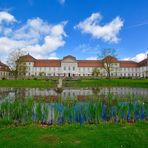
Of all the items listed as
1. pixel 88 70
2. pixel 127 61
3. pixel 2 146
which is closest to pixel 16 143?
pixel 2 146

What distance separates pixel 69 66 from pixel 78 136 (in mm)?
106534

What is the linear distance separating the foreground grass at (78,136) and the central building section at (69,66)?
344 feet

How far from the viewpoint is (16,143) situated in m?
6.59

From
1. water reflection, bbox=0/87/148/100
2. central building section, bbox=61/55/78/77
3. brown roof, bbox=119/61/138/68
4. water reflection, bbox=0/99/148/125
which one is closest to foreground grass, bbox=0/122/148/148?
water reflection, bbox=0/99/148/125

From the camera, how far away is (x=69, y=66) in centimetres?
11375

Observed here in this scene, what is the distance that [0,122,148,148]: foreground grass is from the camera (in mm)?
6570

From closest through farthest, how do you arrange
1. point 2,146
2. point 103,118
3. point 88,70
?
point 2,146
point 103,118
point 88,70

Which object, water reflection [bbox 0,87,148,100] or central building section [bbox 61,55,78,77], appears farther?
central building section [bbox 61,55,78,77]

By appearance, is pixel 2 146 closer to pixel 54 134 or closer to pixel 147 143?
pixel 54 134

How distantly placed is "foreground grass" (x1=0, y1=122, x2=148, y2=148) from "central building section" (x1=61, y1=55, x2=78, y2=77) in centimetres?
10475

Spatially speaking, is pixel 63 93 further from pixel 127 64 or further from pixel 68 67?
pixel 127 64

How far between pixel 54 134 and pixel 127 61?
4670 inches

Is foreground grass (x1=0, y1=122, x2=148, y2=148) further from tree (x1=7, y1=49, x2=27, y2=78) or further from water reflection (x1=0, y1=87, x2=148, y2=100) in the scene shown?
tree (x1=7, y1=49, x2=27, y2=78)

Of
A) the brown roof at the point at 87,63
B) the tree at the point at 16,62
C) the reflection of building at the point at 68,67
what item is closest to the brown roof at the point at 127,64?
the reflection of building at the point at 68,67
